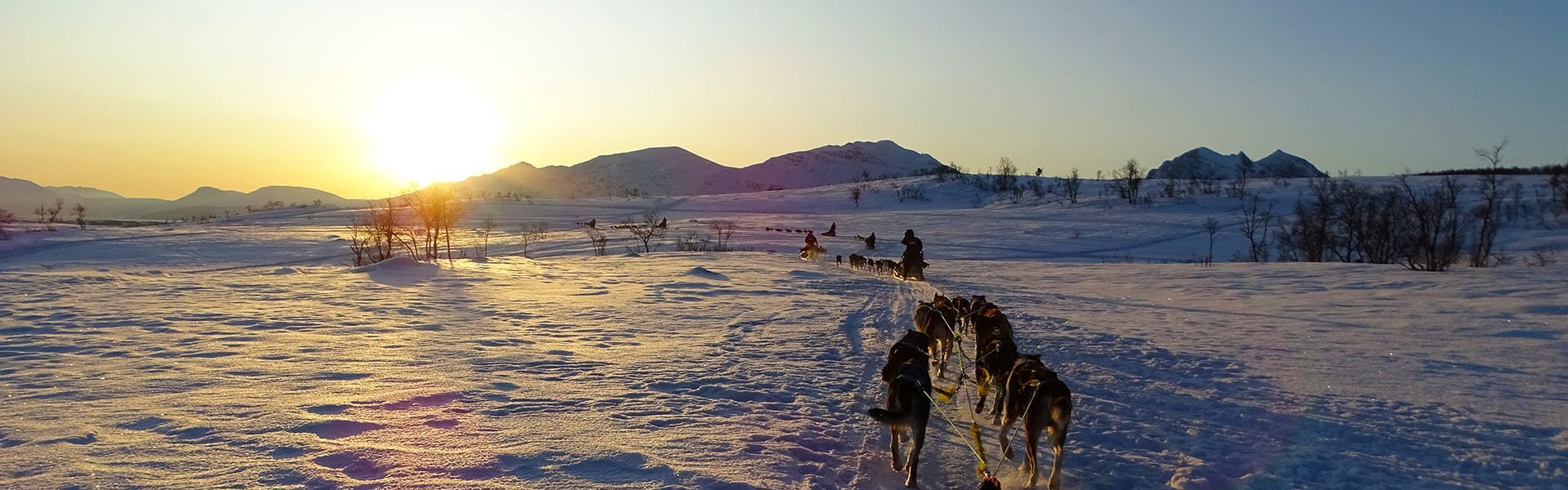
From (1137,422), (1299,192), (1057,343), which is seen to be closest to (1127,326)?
(1057,343)

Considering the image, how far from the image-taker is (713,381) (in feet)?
24.9

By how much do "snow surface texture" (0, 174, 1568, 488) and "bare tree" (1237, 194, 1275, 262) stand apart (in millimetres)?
18844

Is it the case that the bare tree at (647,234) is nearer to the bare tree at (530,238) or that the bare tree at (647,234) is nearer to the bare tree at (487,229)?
the bare tree at (530,238)

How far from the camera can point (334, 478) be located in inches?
177

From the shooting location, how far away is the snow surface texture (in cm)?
497

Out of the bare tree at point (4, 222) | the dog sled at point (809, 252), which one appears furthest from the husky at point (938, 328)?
the bare tree at point (4, 222)

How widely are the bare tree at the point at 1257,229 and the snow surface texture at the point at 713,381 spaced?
18844mm

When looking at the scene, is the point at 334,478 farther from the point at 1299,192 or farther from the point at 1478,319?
the point at 1299,192

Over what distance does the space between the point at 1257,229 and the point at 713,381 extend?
42382 mm

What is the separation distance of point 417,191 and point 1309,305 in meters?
25.7

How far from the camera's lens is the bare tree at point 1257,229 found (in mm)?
34844

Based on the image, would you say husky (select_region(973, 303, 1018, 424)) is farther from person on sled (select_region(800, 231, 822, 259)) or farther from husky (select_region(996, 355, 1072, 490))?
person on sled (select_region(800, 231, 822, 259))

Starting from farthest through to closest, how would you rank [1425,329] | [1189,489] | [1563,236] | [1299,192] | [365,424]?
[1299,192], [1563,236], [1425,329], [365,424], [1189,489]

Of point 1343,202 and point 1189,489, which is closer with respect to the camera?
point 1189,489
